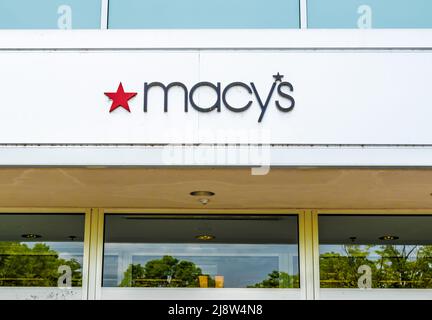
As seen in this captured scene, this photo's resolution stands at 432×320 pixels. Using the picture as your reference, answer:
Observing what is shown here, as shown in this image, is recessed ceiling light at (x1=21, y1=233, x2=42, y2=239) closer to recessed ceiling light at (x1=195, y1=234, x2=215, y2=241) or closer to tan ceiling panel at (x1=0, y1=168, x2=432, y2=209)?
tan ceiling panel at (x1=0, y1=168, x2=432, y2=209)

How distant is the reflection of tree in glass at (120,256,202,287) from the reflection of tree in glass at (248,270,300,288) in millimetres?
642

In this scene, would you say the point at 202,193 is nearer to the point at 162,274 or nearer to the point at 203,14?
the point at 162,274

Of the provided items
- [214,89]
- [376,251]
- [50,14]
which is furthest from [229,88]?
[376,251]

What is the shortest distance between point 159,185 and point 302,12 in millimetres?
1972

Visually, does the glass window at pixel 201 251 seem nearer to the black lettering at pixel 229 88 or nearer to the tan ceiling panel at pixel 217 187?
the tan ceiling panel at pixel 217 187

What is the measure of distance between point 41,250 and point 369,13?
4.01 meters

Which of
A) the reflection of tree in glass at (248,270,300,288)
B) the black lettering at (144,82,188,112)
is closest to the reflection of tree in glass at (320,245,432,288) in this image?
the reflection of tree in glass at (248,270,300,288)

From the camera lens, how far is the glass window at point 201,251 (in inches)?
252

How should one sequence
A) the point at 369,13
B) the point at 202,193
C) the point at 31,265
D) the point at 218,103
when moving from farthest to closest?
the point at 31,265, the point at 202,193, the point at 369,13, the point at 218,103

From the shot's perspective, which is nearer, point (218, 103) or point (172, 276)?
point (218, 103)

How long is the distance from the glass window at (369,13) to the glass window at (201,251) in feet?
6.94

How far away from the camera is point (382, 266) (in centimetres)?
650

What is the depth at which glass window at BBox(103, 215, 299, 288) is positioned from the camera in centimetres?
640
